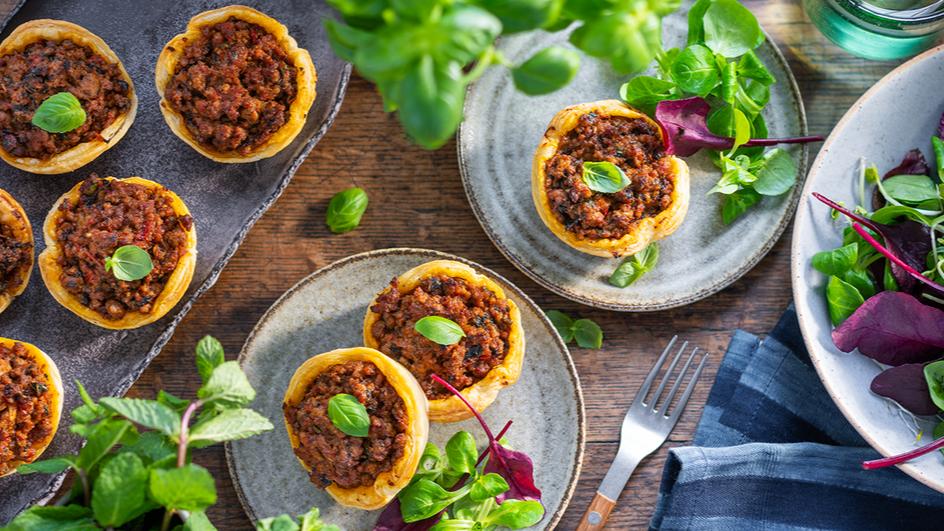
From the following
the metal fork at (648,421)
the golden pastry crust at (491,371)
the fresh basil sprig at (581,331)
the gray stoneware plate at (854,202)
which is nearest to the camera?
the golden pastry crust at (491,371)

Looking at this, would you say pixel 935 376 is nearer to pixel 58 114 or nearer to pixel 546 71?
pixel 546 71

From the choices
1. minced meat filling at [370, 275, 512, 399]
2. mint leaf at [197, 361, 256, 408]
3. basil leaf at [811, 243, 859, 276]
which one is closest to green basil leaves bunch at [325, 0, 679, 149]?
mint leaf at [197, 361, 256, 408]

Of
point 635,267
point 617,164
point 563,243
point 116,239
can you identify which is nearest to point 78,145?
point 116,239

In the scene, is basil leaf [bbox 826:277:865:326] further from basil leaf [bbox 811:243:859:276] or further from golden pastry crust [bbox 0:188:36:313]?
golden pastry crust [bbox 0:188:36:313]

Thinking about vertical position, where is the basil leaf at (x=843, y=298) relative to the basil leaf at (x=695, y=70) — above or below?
below

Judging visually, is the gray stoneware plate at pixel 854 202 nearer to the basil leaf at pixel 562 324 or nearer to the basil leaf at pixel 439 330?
the basil leaf at pixel 562 324

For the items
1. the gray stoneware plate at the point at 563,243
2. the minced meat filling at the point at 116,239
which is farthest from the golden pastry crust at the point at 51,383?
the gray stoneware plate at the point at 563,243

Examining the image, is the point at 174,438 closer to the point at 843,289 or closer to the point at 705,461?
the point at 705,461
